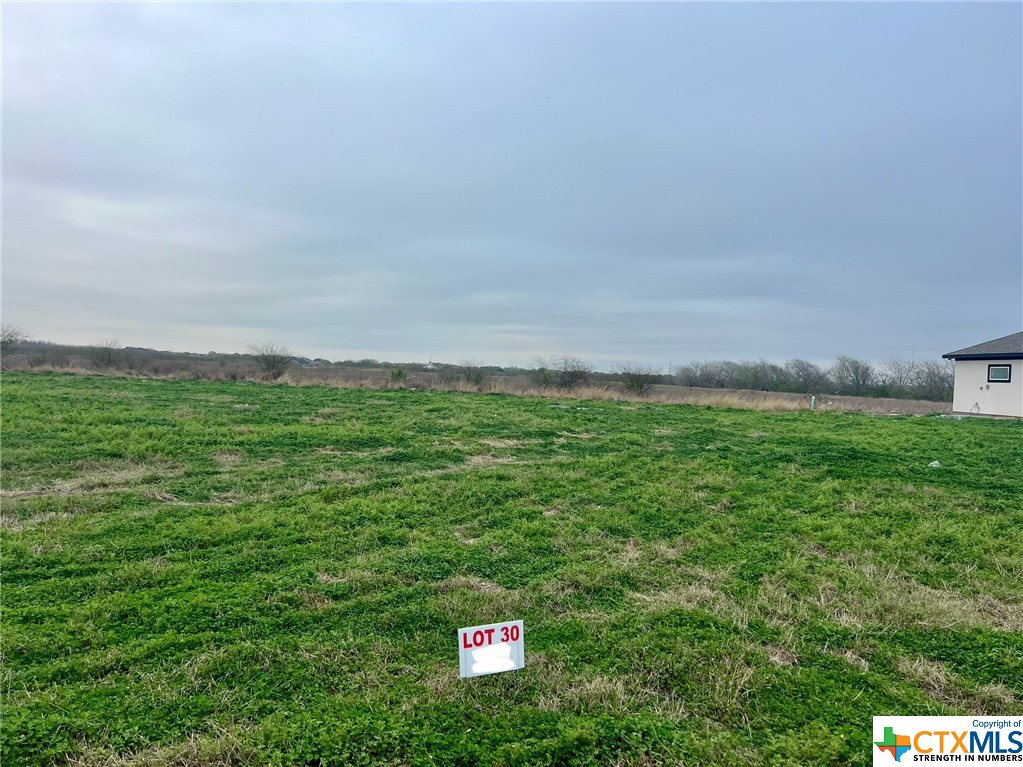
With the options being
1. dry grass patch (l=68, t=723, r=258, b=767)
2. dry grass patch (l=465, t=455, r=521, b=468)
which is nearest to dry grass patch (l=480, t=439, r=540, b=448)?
dry grass patch (l=465, t=455, r=521, b=468)

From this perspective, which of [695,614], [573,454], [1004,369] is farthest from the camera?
[1004,369]

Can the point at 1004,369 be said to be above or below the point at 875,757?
above

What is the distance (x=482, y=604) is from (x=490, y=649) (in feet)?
3.72

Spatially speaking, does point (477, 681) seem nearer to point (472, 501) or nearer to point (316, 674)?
point (316, 674)

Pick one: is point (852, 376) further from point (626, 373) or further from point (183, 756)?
point (183, 756)

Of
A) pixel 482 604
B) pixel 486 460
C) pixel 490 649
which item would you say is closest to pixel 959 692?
pixel 490 649

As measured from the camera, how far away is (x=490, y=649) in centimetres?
251

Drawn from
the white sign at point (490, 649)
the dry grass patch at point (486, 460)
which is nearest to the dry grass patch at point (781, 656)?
the white sign at point (490, 649)

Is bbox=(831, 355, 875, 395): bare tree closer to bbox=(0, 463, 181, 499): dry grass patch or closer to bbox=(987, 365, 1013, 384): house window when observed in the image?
bbox=(987, 365, 1013, 384): house window

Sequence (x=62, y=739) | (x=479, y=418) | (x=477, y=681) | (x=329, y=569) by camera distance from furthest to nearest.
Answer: (x=479, y=418), (x=329, y=569), (x=477, y=681), (x=62, y=739)

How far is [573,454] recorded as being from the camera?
9367 mm

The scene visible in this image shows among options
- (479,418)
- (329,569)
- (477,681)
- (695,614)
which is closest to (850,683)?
(695,614)

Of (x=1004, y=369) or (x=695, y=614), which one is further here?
(x=1004, y=369)

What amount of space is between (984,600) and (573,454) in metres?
5.99
